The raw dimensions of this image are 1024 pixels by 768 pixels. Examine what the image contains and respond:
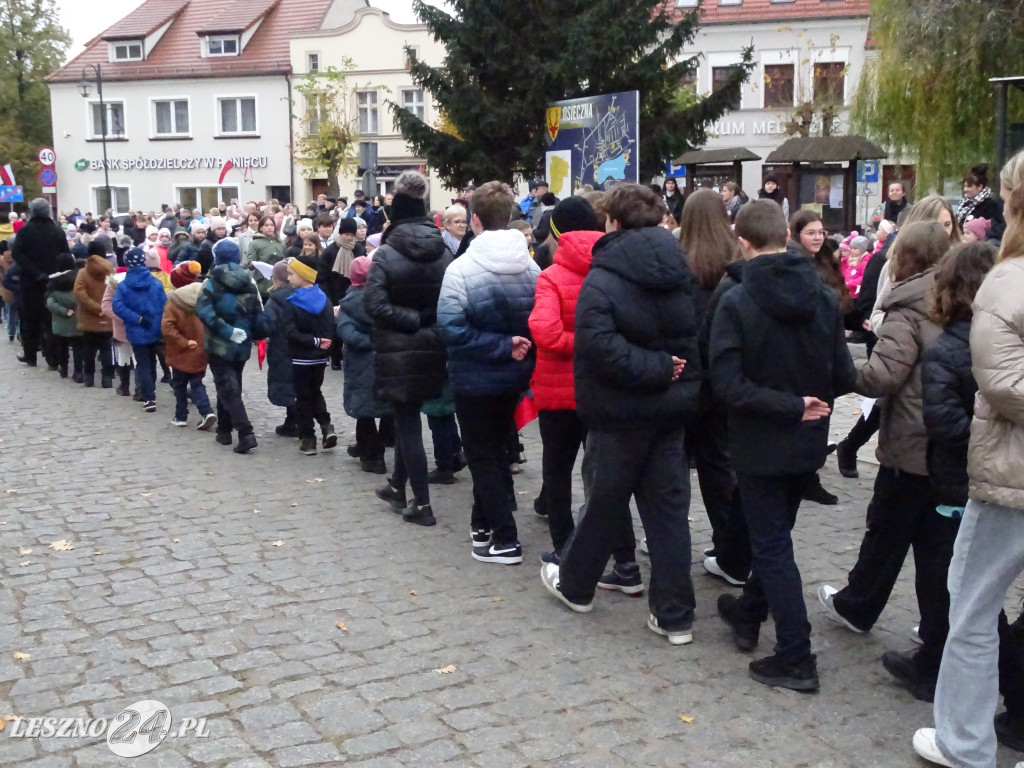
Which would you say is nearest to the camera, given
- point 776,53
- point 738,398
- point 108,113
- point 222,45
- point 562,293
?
point 738,398

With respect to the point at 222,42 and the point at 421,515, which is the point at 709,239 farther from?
the point at 222,42

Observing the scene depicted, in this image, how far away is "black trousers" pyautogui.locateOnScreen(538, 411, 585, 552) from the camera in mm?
5980

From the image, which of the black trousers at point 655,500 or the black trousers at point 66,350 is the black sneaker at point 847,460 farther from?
the black trousers at point 66,350

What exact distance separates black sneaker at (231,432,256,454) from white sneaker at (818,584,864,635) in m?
5.60

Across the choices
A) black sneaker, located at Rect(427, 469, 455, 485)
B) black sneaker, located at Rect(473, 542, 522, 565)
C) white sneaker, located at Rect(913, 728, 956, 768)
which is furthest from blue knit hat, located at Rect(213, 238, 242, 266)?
white sneaker, located at Rect(913, 728, 956, 768)

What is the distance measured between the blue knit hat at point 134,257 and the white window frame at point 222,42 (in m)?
46.3

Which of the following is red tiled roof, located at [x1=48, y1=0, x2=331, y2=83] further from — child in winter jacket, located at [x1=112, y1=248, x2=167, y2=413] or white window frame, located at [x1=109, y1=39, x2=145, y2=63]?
child in winter jacket, located at [x1=112, y1=248, x2=167, y2=413]

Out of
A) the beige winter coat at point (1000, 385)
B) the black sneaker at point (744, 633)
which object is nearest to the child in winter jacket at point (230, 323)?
the black sneaker at point (744, 633)

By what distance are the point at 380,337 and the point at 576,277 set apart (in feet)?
6.23

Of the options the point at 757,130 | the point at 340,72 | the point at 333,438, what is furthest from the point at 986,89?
the point at 340,72

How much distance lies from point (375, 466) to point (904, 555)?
4850mm

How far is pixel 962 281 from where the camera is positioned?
431cm

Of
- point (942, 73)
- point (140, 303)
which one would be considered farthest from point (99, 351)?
point (942, 73)

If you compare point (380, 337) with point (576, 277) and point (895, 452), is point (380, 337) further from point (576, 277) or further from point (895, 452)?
point (895, 452)
